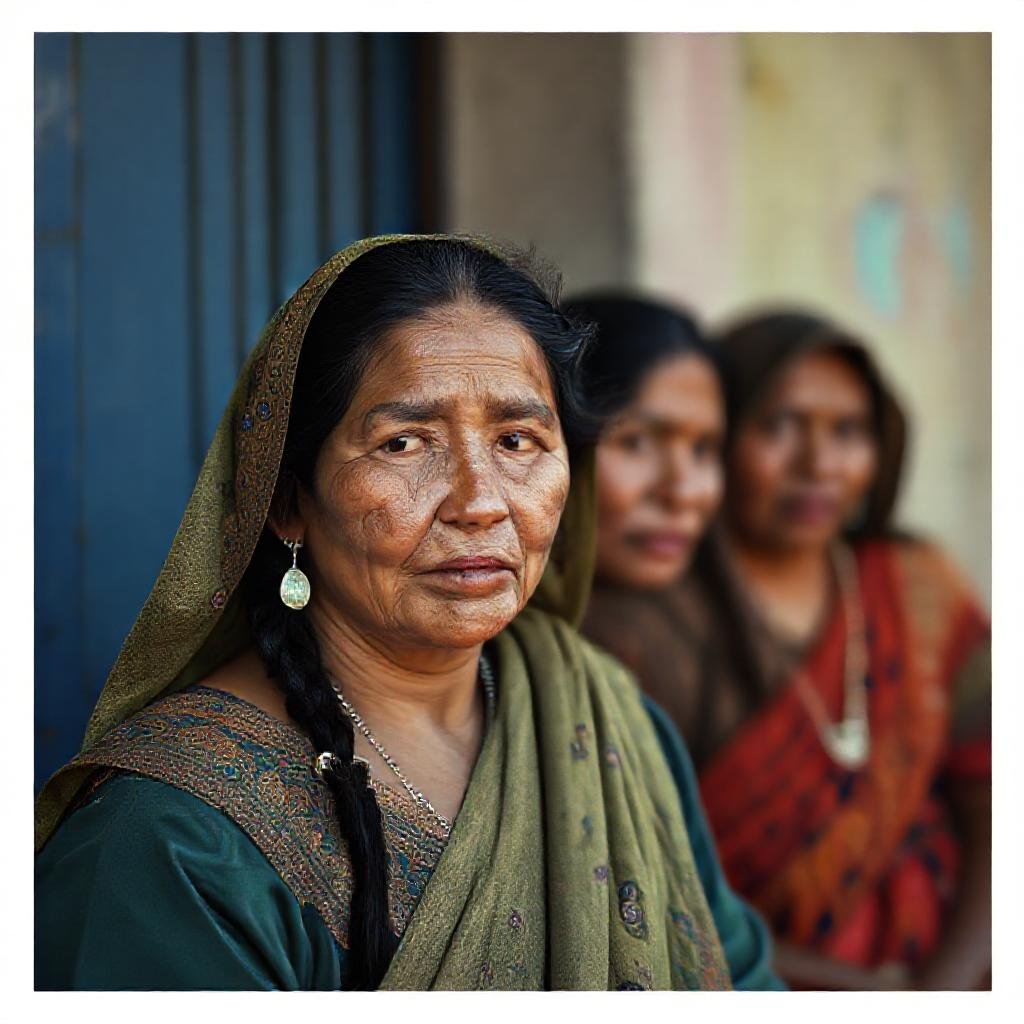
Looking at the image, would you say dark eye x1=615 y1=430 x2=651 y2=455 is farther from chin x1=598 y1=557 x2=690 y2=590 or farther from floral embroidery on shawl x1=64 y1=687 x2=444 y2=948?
floral embroidery on shawl x1=64 y1=687 x2=444 y2=948

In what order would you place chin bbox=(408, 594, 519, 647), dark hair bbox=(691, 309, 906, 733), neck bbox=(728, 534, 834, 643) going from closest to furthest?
chin bbox=(408, 594, 519, 647)
dark hair bbox=(691, 309, 906, 733)
neck bbox=(728, 534, 834, 643)

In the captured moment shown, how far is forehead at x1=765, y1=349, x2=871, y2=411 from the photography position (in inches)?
144

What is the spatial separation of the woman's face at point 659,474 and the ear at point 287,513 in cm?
137

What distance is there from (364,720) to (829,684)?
192 cm

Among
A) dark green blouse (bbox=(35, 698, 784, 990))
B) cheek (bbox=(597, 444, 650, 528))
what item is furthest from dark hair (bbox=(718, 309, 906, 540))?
dark green blouse (bbox=(35, 698, 784, 990))

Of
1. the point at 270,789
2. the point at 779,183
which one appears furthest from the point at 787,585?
the point at 270,789

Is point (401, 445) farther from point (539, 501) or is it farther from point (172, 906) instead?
point (172, 906)

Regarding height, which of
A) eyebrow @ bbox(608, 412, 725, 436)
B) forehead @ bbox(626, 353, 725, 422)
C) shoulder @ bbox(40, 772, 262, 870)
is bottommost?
shoulder @ bbox(40, 772, 262, 870)

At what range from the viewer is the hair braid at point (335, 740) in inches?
72.7

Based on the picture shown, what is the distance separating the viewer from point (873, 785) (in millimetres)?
3598

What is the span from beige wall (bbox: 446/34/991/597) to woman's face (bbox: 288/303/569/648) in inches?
71.2

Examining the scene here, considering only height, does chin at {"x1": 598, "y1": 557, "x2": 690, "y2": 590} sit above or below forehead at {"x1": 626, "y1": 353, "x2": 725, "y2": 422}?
below

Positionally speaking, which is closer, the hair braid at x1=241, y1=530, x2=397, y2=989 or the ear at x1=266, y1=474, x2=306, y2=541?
the hair braid at x1=241, y1=530, x2=397, y2=989

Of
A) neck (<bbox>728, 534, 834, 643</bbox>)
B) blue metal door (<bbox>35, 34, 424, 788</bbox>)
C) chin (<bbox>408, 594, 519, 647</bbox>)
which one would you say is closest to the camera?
chin (<bbox>408, 594, 519, 647</bbox>)
